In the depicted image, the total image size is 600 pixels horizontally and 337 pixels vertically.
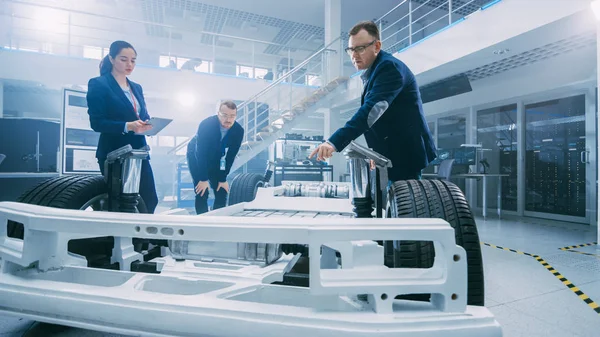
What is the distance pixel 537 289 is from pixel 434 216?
182 centimetres

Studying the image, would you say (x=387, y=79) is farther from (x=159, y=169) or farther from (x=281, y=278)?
(x=159, y=169)

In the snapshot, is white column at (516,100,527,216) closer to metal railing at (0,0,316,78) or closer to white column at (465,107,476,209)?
white column at (465,107,476,209)

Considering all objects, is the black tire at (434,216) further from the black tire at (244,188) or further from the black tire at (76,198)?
the black tire at (244,188)

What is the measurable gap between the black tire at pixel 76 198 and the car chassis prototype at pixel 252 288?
40cm

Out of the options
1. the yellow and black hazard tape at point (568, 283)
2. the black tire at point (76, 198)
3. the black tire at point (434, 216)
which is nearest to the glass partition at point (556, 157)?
the yellow and black hazard tape at point (568, 283)

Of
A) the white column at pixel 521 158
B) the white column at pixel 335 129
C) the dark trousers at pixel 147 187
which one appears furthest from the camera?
the white column at pixel 335 129

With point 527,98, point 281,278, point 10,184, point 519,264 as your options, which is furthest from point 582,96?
point 10,184

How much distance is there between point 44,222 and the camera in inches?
44.8

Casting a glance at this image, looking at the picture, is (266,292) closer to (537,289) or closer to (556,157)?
(537,289)

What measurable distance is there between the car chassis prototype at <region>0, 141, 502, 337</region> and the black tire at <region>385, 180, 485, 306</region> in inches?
6.8

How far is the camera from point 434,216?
4.36 feet

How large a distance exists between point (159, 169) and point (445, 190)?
12545 mm

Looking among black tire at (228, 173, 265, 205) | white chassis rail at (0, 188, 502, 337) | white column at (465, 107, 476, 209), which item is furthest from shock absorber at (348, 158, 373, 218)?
white column at (465, 107, 476, 209)

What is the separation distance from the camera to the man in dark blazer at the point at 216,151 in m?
3.52
